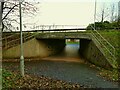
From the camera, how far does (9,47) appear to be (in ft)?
89.6

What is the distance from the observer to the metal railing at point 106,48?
1936 cm

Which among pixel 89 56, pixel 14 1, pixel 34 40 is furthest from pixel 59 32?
pixel 14 1

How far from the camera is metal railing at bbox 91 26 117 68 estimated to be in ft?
63.5

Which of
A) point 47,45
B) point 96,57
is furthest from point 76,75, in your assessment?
point 47,45

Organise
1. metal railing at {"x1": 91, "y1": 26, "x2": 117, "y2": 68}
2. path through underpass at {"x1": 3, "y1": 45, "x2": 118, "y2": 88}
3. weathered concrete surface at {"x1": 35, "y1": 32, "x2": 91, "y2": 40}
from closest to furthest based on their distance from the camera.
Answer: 1. path through underpass at {"x1": 3, "y1": 45, "x2": 118, "y2": 88}
2. metal railing at {"x1": 91, "y1": 26, "x2": 117, "y2": 68}
3. weathered concrete surface at {"x1": 35, "y1": 32, "x2": 91, "y2": 40}

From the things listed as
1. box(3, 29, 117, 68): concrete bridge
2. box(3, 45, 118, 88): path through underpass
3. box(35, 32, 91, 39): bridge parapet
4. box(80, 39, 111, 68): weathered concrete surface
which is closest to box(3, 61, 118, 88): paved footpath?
box(3, 45, 118, 88): path through underpass

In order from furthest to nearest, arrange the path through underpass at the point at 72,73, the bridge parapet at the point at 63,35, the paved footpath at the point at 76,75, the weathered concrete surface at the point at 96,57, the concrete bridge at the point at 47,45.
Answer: the bridge parapet at the point at 63,35
the concrete bridge at the point at 47,45
the weathered concrete surface at the point at 96,57
the path through underpass at the point at 72,73
the paved footpath at the point at 76,75

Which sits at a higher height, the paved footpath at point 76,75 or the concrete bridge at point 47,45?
the concrete bridge at point 47,45

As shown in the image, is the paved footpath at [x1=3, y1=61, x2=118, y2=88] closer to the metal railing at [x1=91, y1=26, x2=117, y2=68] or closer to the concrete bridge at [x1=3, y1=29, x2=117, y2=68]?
the metal railing at [x1=91, y1=26, x2=117, y2=68]

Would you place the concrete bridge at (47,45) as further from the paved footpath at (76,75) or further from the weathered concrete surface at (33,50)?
the paved footpath at (76,75)

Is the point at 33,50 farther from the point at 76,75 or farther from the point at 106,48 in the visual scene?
the point at 76,75

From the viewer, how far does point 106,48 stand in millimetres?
21672

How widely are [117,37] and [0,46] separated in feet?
39.9

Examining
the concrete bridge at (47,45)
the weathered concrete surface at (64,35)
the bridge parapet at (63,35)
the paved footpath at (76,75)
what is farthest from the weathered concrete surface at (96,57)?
the bridge parapet at (63,35)
